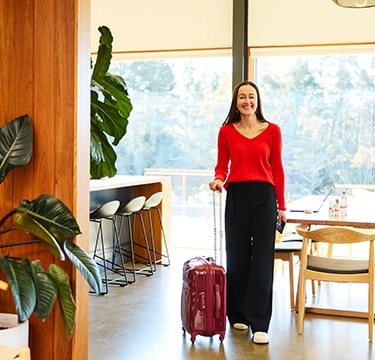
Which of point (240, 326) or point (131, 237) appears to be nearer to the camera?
point (240, 326)

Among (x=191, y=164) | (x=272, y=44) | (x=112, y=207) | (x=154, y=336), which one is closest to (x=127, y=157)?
(x=191, y=164)

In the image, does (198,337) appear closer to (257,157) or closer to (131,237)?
(257,157)

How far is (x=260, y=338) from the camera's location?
4297mm

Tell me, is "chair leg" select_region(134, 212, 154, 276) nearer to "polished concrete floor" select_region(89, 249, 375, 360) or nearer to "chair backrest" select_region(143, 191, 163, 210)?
"chair backrest" select_region(143, 191, 163, 210)

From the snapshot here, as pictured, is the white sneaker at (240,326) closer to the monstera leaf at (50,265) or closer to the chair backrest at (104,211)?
the chair backrest at (104,211)

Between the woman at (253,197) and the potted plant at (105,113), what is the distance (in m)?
0.75

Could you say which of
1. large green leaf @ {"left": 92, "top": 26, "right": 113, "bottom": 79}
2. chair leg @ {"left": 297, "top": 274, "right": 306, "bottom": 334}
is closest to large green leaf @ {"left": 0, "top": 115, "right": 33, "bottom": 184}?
large green leaf @ {"left": 92, "top": 26, "right": 113, "bottom": 79}

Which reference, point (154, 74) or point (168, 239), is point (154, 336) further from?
point (154, 74)

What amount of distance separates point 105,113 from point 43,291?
1.43 meters

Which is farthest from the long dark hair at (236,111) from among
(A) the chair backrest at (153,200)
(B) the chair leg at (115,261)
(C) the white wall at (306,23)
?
(C) the white wall at (306,23)

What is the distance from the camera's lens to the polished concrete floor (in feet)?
13.4

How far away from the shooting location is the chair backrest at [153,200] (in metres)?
6.51

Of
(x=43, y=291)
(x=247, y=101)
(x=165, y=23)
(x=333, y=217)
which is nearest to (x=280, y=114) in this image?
(x=165, y=23)

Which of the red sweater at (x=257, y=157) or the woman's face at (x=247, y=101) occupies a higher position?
the woman's face at (x=247, y=101)
